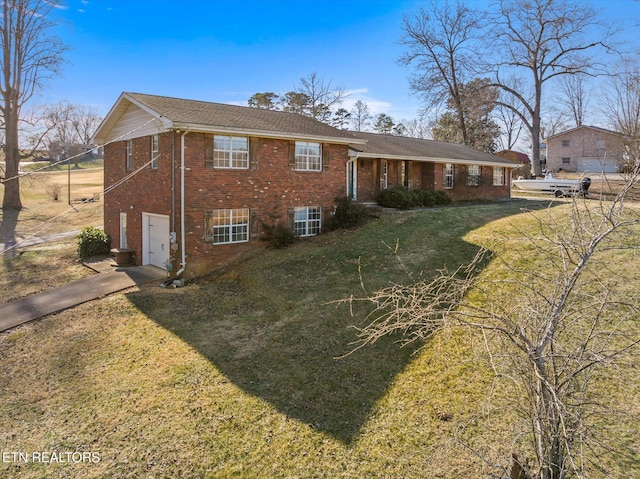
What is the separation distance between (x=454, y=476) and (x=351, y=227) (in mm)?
12832

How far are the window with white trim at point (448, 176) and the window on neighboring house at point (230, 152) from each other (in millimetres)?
13952

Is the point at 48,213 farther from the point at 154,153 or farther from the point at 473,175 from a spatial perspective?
the point at 473,175

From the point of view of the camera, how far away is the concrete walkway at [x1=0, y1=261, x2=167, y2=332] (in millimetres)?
11321

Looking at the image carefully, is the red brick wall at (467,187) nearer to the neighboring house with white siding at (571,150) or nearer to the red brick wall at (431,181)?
the red brick wall at (431,181)

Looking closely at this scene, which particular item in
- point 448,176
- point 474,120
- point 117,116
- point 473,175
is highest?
point 474,120

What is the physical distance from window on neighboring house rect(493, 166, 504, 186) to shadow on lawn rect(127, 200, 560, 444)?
15848mm

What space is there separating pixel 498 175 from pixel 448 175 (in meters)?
5.01

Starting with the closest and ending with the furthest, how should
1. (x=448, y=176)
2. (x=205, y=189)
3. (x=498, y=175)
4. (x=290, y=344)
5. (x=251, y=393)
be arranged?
(x=251, y=393), (x=290, y=344), (x=205, y=189), (x=448, y=176), (x=498, y=175)

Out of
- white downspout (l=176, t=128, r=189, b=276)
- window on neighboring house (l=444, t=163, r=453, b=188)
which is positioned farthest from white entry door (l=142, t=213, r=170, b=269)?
window on neighboring house (l=444, t=163, r=453, b=188)

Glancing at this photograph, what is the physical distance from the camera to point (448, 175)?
24609 millimetres

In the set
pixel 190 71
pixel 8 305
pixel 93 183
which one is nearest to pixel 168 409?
pixel 8 305

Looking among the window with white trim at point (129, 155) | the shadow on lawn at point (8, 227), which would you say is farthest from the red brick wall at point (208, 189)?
the shadow on lawn at point (8, 227)

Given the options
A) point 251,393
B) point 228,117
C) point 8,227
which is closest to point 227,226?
point 228,117

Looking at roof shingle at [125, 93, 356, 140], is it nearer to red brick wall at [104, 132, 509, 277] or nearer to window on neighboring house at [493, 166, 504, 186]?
red brick wall at [104, 132, 509, 277]
